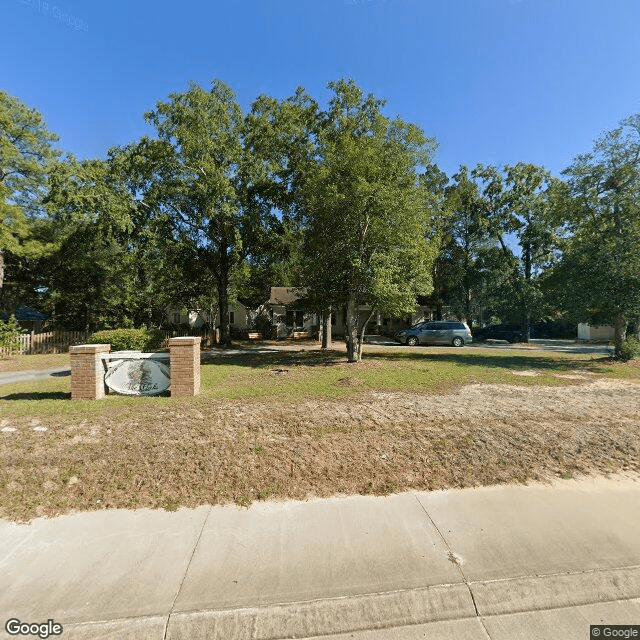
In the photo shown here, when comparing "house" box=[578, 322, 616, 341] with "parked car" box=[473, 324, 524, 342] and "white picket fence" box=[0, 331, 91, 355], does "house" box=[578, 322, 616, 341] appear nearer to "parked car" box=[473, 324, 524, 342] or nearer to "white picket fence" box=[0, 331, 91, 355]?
"parked car" box=[473, 324, 524, 342]

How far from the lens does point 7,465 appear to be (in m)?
4.04

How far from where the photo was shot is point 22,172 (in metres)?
19.4

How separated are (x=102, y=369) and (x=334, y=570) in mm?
5936

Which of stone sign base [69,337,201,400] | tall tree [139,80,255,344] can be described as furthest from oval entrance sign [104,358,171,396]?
tall tree [139,80,255,344]

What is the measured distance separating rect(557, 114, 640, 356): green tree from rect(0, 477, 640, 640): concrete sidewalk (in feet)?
38.1

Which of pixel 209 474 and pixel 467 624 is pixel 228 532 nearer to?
pixel 209 474

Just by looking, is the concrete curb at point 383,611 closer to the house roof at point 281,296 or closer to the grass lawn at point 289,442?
the grass lawn at point 289,442

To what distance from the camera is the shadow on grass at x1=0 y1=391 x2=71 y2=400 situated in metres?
6.93

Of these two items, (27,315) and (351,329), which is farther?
(27,315)

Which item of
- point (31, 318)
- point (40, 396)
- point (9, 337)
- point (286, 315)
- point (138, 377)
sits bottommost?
point (40, 396)

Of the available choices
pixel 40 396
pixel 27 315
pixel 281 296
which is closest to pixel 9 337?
pixel 27 315

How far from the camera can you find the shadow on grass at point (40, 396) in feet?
22.7

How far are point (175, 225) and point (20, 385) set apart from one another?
1218 cm

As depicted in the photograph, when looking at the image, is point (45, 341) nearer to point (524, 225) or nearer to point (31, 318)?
point (31, 318)
